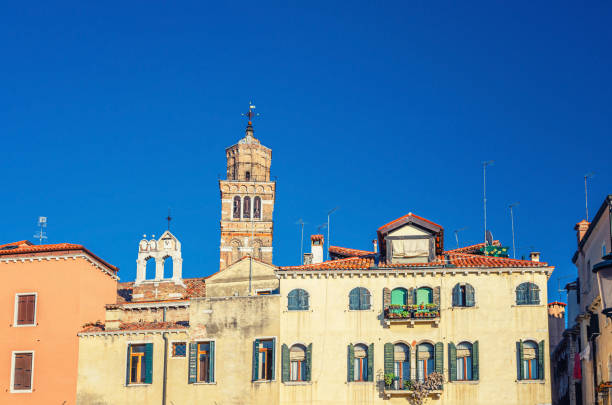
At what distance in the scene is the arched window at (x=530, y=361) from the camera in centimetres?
3912

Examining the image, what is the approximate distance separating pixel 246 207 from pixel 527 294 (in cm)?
5191

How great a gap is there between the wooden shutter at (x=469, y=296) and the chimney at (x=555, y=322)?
14.6 meters

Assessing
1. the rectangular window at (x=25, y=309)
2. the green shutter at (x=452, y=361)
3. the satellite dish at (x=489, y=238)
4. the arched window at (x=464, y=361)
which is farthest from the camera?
the satellite dish at (x=489, y=238)

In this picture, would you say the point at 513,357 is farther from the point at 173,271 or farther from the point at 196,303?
the point at 173,271

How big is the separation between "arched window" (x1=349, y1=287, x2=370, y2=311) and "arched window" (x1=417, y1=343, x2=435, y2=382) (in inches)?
128

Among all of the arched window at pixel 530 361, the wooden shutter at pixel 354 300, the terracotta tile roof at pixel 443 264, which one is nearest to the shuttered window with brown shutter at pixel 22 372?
the terracotta tile roof at pixel 443 264

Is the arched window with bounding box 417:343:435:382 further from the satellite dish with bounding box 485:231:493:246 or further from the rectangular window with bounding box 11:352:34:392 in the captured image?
the rectangular window with bounding box 11:352:34:392

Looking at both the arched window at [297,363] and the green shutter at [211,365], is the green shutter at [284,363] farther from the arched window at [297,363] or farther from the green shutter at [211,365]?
the green shutter at [211,365]

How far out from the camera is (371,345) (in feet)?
132

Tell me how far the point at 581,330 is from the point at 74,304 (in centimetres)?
2520

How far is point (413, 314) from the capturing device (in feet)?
130

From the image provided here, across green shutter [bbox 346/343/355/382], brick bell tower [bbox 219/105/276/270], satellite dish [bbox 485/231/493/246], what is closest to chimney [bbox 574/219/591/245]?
satellite dish [bbox 485/231/493/246]

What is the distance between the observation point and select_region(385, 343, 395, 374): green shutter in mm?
39688

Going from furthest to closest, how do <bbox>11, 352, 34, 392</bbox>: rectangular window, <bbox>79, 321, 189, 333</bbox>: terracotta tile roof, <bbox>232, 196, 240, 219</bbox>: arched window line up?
<bbox>232, 196, 240, 219</bbox>: arched window
<bbox>11, 352, 34, 392</bbox>: rectangular window
<bbox>79, 321, 189, 333</bbox>: terracotta tile roof
